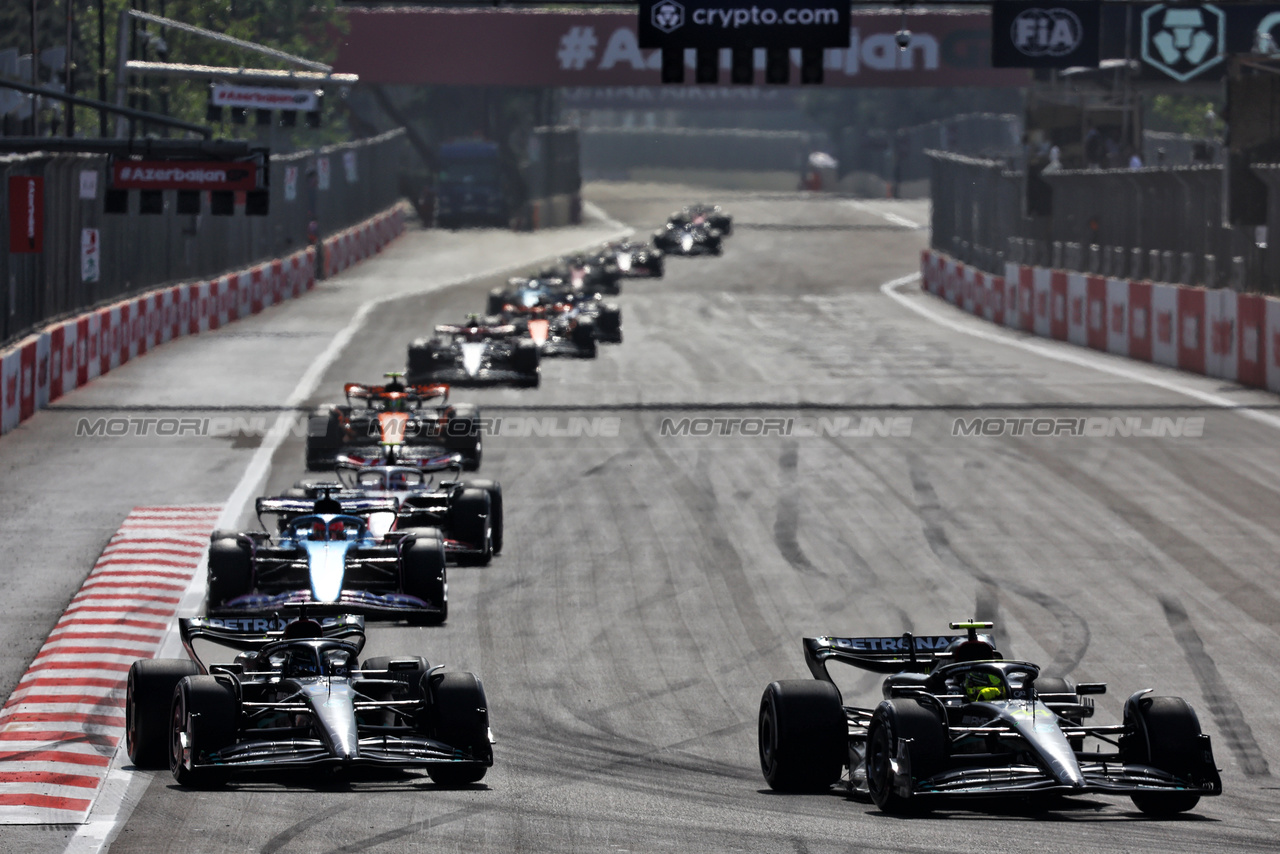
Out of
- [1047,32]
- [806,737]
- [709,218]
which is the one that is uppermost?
[1047,32]

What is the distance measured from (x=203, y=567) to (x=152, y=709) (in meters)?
6.20

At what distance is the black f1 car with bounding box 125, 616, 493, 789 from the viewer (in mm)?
A: 9773

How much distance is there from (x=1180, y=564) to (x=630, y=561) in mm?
4387

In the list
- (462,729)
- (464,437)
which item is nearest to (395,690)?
(462,729)

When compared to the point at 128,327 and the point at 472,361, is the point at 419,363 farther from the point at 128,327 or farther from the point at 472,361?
the point at 128,327

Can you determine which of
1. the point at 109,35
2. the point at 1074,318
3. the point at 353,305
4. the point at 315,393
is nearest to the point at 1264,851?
the point at 315,393

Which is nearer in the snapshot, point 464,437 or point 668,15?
point 464,437

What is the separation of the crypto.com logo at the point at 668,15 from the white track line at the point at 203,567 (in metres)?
7.04

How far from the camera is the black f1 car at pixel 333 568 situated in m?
14.1

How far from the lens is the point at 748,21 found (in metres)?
29.2

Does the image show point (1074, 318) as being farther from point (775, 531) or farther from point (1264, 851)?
point (1264, 851)

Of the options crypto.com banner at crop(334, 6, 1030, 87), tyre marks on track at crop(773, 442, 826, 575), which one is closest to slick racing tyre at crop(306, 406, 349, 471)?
tyre marks on track at crop(773, 442, 826, 575)

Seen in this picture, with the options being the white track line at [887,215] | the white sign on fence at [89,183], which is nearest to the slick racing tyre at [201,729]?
the white sign on fence at [89,183]

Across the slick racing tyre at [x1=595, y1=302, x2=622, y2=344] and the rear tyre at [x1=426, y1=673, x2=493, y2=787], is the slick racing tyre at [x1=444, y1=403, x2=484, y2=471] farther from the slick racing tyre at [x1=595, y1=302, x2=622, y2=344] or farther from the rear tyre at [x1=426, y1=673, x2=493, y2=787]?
the slick racing tyre at [x1=595, y1=302, x2=622, y2=344]
